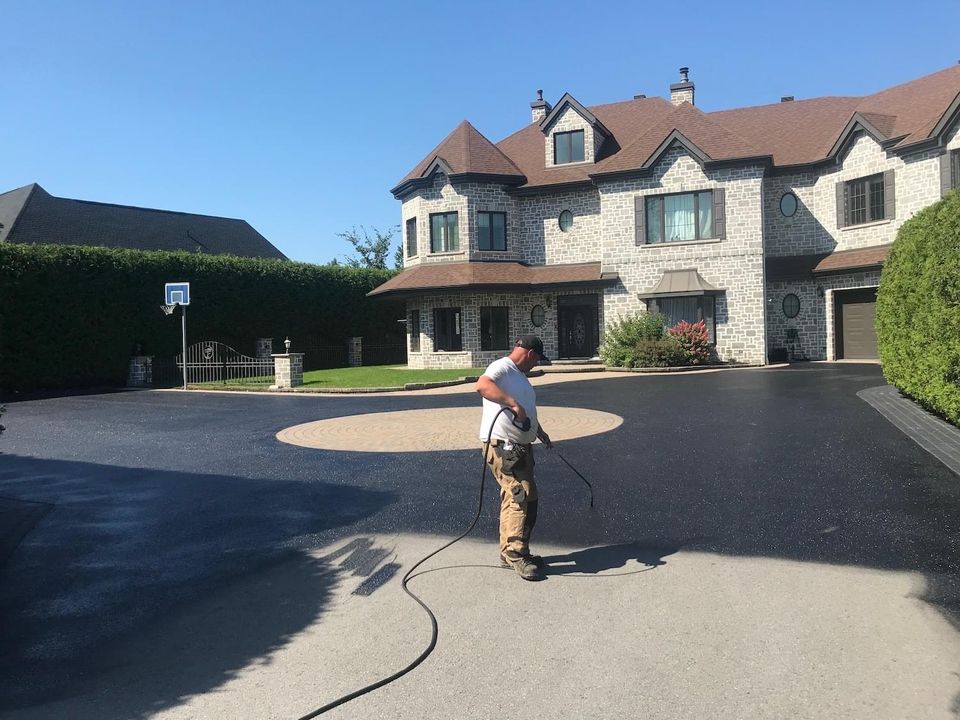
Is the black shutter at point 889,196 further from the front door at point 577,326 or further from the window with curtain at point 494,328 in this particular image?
the window with curtain at point 494,328

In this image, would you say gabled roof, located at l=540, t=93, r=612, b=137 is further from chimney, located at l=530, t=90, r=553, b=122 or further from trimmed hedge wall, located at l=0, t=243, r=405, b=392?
trimmed hedge wall, located at l=0, t=243, r=405, b=392

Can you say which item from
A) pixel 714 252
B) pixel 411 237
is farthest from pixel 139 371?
pixel 714 252

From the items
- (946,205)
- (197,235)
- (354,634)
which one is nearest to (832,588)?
(354,634)

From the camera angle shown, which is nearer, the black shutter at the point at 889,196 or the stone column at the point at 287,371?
the stone column at the point at 287,371

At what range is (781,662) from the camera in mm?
3840

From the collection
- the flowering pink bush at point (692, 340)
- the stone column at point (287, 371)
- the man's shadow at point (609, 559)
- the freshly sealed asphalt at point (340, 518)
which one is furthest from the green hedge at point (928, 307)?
the stone column at point (287, 371)

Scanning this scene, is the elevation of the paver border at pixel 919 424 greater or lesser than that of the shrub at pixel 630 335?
lesser

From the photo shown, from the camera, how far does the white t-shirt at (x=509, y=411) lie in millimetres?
5441

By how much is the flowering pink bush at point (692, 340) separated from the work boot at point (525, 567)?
21.9 meters

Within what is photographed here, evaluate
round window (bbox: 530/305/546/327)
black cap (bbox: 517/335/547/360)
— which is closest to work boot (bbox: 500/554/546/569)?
black cap (bbox: 517/335/547/360)

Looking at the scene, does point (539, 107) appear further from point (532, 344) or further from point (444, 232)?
point (532, 344)

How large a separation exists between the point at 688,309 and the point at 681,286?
1.09m

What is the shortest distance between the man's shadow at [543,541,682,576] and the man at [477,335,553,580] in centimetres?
22

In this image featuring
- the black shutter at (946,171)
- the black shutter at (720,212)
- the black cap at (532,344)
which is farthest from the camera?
the black shutter at (720,212)
